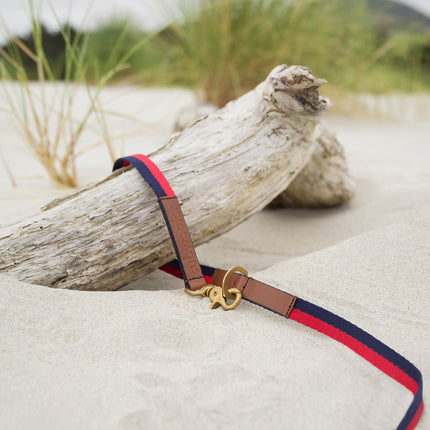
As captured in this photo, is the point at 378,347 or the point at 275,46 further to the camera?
the point at 275,46

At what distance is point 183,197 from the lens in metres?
1.51

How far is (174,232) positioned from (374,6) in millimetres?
6021

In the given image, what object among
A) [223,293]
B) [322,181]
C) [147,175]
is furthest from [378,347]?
[322,181]

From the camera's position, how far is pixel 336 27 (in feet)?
17.1

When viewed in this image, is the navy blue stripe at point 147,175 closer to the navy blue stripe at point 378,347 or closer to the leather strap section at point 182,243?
the leather strap section at point 182,243

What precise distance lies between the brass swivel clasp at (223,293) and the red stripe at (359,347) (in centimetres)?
18

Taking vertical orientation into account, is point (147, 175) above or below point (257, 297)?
above

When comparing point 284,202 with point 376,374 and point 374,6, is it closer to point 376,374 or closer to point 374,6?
point 376,374

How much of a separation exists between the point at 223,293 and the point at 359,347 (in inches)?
16.5

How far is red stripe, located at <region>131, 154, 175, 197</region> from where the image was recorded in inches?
55.8

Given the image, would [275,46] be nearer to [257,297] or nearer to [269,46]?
[269,46]

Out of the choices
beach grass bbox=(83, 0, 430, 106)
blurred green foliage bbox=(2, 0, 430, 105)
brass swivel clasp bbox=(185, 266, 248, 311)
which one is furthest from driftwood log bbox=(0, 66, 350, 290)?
beach grass bbox=(83, 0, 430, 106)

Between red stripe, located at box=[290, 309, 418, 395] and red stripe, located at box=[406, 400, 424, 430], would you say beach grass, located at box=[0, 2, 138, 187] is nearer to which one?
red stripe, located at box=[290, 309, 418, 395]

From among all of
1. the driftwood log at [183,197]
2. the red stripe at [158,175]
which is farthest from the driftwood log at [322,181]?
the red stripe at [158,175]
